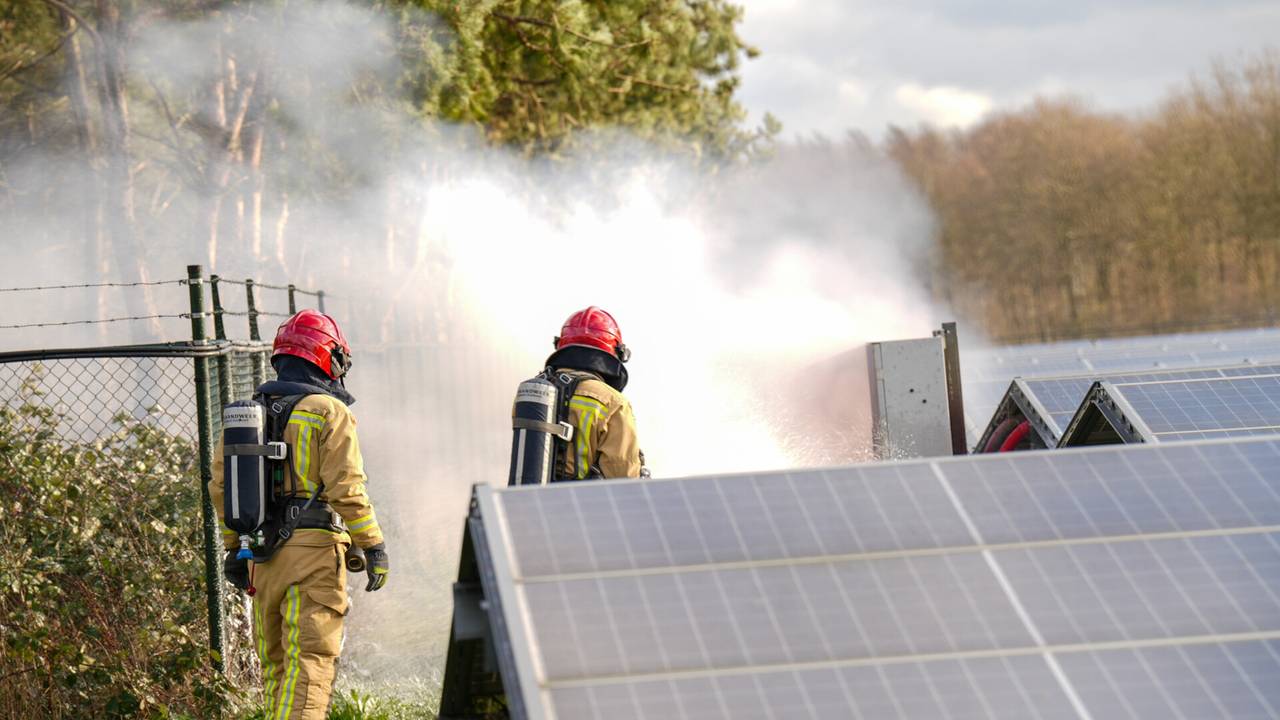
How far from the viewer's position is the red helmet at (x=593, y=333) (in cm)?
609

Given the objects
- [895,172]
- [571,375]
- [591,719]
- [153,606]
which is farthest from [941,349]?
[895,172]

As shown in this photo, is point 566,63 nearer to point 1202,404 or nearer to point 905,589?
point 1202,404

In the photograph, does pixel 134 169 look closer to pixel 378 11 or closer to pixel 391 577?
pixel 378 11

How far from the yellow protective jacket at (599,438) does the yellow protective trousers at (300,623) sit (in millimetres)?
1039

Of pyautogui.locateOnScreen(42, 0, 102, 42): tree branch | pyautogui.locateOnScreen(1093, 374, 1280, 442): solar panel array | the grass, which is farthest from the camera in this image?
pyautogui.locateOnScreen(42, 0, 102, 42): tree branch

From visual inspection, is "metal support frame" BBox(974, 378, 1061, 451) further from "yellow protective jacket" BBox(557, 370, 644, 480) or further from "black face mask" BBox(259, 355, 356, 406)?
"black face mask" BBox(259, 355, 356, 406)

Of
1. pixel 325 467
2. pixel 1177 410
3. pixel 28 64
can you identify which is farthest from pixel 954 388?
pixel 28 64

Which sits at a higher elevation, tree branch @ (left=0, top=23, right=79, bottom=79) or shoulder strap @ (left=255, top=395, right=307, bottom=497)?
tree branch @ (left=0, top=23, right=79, bottom=79)

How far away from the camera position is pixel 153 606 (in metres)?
6.70

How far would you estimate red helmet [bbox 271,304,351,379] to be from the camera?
18.2 feet

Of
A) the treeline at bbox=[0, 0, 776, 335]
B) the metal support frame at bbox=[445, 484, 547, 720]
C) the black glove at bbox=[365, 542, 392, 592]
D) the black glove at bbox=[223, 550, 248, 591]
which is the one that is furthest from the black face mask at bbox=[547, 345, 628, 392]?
the treeline at bbox=[0, 0, 776, 335]

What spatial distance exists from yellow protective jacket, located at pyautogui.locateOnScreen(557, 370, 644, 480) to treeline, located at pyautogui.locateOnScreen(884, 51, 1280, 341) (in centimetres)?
3669

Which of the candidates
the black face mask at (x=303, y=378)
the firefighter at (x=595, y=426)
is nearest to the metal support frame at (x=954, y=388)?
the firefighter at (x=595, y=426)

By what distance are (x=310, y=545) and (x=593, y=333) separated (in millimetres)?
1519
